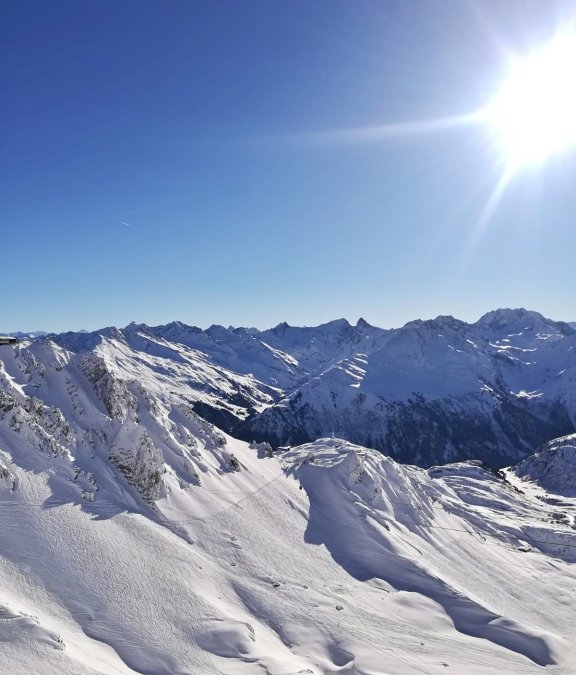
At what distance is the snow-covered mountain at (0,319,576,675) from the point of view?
102ft

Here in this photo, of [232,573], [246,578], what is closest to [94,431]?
[232,573]

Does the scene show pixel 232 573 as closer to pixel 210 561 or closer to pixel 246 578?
pixel 246 578

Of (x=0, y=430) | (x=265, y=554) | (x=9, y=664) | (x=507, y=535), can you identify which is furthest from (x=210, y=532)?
(x=507, y=535)

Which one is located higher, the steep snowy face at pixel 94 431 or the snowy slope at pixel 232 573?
the steep snowy face at pixel 94 431

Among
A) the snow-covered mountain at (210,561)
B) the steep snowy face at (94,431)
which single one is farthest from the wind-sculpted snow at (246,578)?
the steep snowy face at (94,431)

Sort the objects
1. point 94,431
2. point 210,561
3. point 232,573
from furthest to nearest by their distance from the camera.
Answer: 1. point 94,431
2. point 210,561
3. point 232,573

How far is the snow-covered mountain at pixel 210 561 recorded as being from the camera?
31031 mm

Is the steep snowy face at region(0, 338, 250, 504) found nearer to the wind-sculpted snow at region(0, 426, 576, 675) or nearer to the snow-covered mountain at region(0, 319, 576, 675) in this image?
the snow-covered mountain at region(0, 319, 576, 675)

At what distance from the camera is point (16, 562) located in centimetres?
3189

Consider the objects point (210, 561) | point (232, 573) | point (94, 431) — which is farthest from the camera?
point (94, 431)

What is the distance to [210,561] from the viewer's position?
1719 inches

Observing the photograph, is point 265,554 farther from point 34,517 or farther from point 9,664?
point 9,664

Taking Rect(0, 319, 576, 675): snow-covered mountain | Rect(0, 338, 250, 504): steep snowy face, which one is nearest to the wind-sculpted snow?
Rect(0, 319, 576, 675): snow-covered mountain

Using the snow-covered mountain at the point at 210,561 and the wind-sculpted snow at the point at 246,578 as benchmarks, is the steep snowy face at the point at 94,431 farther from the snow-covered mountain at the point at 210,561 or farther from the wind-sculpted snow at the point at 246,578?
the wind-sculpted snow at the point at 246,578
